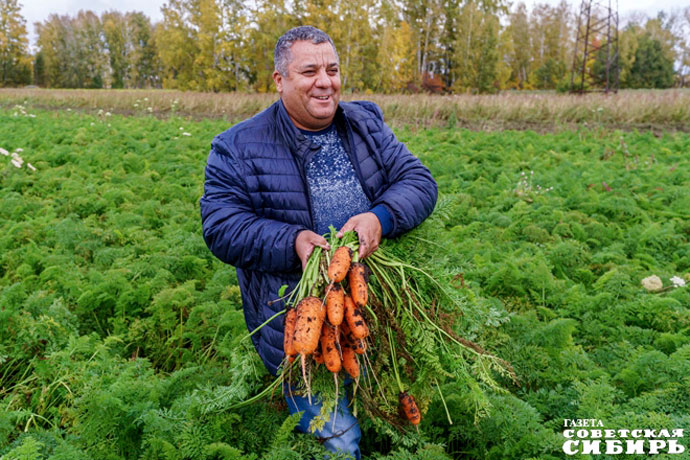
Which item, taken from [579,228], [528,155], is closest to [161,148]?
[528,155]

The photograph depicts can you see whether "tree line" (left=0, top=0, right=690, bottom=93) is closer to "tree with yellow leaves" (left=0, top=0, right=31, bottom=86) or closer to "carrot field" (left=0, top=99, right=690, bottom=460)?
"tree with yellow leaves" (left=0, top=0, right=31, bottom=86)

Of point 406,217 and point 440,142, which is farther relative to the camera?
point 440,142

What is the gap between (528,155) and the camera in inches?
408

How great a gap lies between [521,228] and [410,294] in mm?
4327

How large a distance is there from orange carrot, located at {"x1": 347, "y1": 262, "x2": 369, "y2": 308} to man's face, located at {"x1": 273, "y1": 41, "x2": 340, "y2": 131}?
0.81m

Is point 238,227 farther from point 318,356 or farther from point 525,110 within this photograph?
point 525,110

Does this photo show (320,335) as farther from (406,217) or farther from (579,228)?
(579,228)

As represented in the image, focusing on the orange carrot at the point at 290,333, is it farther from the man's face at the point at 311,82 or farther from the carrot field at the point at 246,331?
the man's face at the point at 311,82

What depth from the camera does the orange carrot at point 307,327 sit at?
205cm

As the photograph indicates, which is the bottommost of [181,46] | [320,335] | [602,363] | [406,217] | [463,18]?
[602,363]

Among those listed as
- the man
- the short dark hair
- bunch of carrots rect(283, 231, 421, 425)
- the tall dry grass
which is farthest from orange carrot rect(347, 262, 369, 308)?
the tall dry grass

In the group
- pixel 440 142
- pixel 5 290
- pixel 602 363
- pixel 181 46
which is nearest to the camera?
pixel 602 363

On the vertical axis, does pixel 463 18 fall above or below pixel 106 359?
above

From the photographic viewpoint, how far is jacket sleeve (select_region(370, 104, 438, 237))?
2.41m
